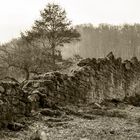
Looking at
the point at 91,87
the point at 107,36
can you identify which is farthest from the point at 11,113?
the point at 107,36

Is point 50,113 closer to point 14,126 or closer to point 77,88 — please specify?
point 14,126

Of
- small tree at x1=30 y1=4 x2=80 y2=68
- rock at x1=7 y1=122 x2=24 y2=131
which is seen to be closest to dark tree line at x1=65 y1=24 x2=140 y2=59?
small tree at x1=30 y1=4 x2=80 y2=68

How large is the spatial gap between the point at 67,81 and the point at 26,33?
18.1 metres

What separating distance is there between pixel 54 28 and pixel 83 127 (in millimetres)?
26686

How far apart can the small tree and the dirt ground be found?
20342 millimetres

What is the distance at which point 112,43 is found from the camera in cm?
11350

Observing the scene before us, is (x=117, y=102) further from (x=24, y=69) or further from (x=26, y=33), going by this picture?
(x=26, y=33)

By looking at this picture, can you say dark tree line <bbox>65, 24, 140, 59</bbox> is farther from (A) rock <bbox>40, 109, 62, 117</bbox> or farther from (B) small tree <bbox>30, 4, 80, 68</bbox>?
(A) rock <bbox>40, 109, 62, 117</bbox>

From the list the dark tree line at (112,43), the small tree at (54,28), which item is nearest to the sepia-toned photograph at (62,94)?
the small tree at (54,28)

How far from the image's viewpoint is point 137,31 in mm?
129000

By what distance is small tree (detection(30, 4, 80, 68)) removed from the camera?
4488cm

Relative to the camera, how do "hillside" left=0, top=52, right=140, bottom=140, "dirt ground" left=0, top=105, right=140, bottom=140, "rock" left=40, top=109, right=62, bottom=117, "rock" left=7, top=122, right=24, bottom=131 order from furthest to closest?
1. "rock" left=40, top=109, right=62, bottom=117
2. "hillside" left=0, top=52, right=140, bottom=140
3. "rock" left=7, top=122, right=24, bottom=131
4. "dirt ground" left=0, top=105, right=140, bottom=140

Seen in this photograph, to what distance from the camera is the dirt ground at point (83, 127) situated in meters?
17.9

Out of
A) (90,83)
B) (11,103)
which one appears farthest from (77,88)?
(11,103)
